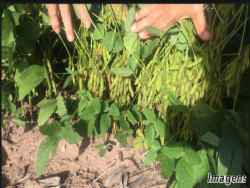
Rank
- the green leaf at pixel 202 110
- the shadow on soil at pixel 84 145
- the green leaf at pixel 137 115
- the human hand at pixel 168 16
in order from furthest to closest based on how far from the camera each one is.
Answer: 1. the shadow on soil at pixel 84 145
2. the green leaf at pixel 137 115
3. the green leaf at pixel 202 110
4. the human hand at pixel 168 16

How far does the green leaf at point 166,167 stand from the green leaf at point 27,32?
650 mm

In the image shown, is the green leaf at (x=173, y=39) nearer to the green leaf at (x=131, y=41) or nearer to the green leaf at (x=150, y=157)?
the green leaf at (x=131, y=41)

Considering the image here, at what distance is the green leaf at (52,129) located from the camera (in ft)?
2.79

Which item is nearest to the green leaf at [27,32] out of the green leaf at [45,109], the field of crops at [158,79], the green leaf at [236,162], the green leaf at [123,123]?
the field of crops at [158,79]

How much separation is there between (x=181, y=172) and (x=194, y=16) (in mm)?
529

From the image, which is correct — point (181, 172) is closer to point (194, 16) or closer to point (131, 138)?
point (131, 138)

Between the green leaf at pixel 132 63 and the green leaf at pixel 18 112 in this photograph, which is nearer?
the green leaf at pixel 132 63

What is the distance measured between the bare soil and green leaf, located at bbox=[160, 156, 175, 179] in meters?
0.21

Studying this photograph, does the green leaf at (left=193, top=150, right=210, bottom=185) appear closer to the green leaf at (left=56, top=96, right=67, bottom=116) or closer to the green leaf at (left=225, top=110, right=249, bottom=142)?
the green leaf at (left=225, top=110, right=249, bottom=142)

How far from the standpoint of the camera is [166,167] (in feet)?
2.84

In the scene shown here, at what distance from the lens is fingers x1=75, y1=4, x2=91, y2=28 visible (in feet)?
2.68

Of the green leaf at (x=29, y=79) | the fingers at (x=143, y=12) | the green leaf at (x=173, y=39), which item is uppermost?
the fingers at (x=143, y=12)

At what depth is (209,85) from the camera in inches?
34.5

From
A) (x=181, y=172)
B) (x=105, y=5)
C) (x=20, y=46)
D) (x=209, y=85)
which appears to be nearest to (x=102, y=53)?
(x=105, y=5)
